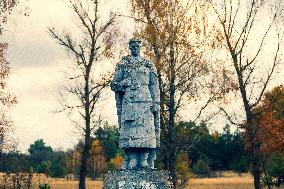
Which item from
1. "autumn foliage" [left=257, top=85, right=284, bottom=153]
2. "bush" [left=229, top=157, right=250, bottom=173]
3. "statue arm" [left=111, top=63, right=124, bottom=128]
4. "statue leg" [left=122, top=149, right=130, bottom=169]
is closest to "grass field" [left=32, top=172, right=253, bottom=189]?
"bush" [left=229, top=157, right=250, bottom=173]

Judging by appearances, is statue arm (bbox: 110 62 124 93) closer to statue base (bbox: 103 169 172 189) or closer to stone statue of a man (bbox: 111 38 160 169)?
stone statue of a man (bbox: 111 38 160 169)

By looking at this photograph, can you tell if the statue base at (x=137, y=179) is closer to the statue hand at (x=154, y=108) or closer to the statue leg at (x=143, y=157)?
the statue leg at (x=143, y=157)

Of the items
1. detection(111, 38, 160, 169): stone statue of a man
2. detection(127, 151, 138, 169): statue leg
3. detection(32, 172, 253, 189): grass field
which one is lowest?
detection(32, 172, 253, 189): grass field

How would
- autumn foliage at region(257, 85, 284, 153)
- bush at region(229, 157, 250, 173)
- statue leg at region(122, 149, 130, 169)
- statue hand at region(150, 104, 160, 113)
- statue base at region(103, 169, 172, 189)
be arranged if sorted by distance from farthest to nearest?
bush at region(229, 157, 250, 173) → autumn foliage at region(257, 85, 284, 153) → statue hand at region(150, 104, 160, 113) → statue leg at region(122, 149, 130, 169) → statue base at region(103, 169, 172, 189)

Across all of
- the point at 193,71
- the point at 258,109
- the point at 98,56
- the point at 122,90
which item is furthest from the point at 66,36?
the point at 122,90

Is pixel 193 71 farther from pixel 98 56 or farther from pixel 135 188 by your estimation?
pixel 135 188

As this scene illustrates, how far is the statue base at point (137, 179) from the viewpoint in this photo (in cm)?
1179

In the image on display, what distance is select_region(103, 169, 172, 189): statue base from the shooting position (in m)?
11.8

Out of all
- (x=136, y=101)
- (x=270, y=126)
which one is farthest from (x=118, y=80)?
(x=270, y=126)

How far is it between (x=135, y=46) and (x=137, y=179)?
2872mm

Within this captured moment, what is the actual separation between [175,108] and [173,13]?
3.85m

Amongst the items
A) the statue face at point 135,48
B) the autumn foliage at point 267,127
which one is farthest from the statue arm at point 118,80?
the autumn foliage at point 267,127

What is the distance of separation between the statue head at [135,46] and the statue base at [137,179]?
256cm

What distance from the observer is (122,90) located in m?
12.5
